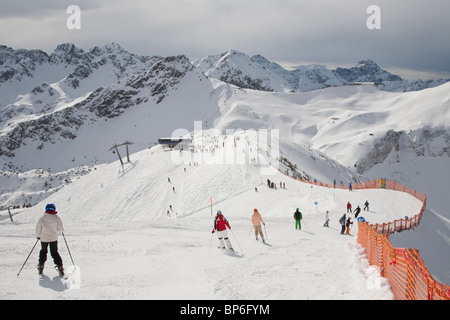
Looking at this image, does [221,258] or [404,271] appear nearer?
[404,271]

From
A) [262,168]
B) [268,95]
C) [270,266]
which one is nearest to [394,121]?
[268,95]

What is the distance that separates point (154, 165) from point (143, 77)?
143 metres

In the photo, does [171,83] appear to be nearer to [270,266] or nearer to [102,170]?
[102,170]

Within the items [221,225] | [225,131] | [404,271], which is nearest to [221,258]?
[221,225]

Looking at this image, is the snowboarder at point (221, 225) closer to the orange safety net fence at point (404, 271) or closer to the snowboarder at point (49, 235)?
the orange safety net fence at point (404, 271)

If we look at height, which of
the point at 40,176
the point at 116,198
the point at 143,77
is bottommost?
the point at 40,176

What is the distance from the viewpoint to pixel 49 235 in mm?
8547

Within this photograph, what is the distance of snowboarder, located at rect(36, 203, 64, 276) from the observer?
844 cm

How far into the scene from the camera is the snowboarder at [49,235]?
332 inches

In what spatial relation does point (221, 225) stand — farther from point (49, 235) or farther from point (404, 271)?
point (404, 271)

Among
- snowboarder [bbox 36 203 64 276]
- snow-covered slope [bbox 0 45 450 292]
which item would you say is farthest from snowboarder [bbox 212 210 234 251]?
snow-covered slope [bbox 0 45 450 292]

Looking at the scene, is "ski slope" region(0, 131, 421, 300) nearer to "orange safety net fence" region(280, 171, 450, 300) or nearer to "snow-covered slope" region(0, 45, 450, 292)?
"orange safety net fence" region(280, 171, 450, 300)

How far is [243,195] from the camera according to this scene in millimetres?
32094

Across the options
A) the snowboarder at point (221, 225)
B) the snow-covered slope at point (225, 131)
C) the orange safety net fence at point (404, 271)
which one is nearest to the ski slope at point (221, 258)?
the orange safety net fence at point (404, 271)
